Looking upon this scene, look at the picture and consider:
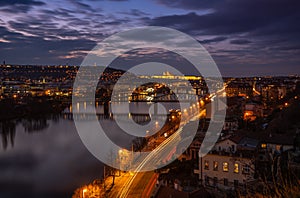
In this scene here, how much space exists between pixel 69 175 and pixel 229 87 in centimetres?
1291

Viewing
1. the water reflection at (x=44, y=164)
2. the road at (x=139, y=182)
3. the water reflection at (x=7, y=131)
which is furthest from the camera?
the water reflection at (x=7, y=131)

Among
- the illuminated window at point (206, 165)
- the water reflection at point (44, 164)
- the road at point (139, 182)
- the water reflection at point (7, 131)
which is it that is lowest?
the water reflection at point (44, 164)

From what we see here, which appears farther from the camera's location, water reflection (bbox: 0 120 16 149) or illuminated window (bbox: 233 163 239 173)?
water reflection (bbox: 0 120 16 149)

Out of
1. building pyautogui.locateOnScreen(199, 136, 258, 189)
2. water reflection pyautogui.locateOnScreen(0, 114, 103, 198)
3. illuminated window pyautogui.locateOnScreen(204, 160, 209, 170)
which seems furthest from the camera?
water reflection pyautogui.locateOnScreen(0, 114, 103, 198)

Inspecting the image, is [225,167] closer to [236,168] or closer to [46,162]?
[236,168]

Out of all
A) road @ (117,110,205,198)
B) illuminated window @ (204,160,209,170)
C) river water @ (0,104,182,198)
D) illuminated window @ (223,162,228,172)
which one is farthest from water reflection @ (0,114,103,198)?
illuminated window @ (223,162,228,172)

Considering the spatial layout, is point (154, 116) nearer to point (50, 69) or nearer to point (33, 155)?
point (33, 155)

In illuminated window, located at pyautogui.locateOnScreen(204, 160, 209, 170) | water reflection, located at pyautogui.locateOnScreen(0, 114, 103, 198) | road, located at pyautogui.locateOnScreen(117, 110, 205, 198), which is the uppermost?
illuminated window, located at pyautogui.locateOnScreen(204, 160, 209, 170)

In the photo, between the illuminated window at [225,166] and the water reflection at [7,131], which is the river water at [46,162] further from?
the illuminated window at [225,166]

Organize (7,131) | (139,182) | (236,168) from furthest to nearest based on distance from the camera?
(7,131), (139,182), (236,168)

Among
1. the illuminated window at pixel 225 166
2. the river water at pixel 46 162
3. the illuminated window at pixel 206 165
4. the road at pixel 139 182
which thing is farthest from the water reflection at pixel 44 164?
the illuminated window at pixel 225 166

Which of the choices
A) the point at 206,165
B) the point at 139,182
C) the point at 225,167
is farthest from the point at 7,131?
the point at 225,167

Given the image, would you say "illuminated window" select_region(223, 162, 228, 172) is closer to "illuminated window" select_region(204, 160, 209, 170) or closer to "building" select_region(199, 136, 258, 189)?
"building" select_region(199, 136, 258, 189)

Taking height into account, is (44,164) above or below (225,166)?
below
